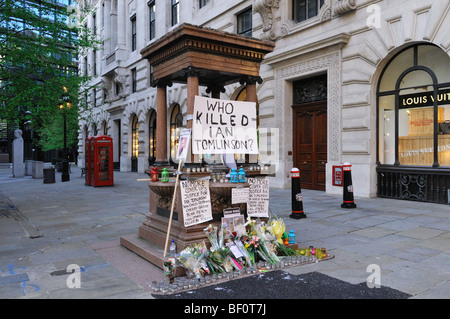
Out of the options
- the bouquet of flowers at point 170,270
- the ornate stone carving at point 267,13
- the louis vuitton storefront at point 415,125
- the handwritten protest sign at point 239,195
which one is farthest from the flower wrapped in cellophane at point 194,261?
the ornate stone carving at point 267,13

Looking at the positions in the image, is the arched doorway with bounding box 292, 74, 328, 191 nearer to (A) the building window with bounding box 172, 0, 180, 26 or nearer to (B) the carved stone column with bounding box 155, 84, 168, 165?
(B) the carved stone column with bounding box 155, 84, 168, 165

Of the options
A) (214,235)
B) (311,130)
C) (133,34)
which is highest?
(133,34)

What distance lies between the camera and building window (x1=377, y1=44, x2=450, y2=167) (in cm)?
998

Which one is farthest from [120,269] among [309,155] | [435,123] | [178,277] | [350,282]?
[309,155]

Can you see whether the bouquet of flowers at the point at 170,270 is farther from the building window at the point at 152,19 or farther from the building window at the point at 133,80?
the building window at the point at 133,80

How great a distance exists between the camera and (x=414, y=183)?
34.4 feet

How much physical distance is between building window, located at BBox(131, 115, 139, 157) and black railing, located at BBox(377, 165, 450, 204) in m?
19.7

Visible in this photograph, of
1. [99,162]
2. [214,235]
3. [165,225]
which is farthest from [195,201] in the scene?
[99,162]

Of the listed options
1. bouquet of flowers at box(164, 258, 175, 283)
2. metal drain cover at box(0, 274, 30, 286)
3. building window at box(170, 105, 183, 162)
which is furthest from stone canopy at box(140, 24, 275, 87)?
building window at box(170, 105, 183, 162)

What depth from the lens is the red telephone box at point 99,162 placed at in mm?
17423

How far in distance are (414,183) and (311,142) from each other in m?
4.23

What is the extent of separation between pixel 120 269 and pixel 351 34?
10.6 metres

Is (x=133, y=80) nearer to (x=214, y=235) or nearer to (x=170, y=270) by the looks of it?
(x=214, y=235)

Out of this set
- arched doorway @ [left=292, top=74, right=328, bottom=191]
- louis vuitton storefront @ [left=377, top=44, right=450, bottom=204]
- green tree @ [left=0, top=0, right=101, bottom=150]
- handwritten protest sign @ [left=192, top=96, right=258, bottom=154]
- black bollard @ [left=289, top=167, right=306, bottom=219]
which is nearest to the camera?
handwritten protest sign @ [left=192, top=96, right=258, bottom=154]
